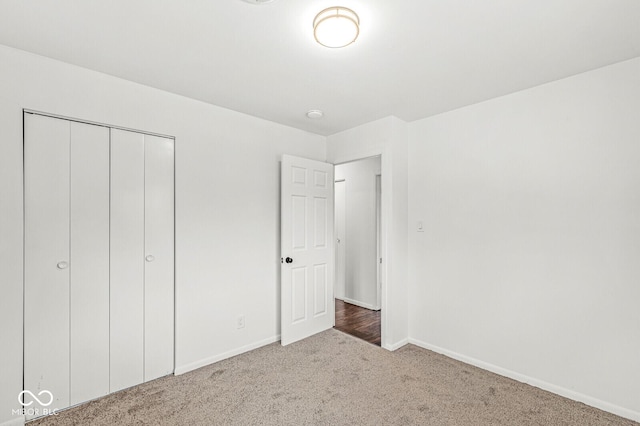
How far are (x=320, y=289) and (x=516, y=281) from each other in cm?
198

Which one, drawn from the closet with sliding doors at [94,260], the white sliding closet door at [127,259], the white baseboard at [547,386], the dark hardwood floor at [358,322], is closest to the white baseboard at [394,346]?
the dark hardwood floor at [358,322]

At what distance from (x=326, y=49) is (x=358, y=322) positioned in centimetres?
323

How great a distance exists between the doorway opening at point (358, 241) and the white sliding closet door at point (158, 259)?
2160 millimetres

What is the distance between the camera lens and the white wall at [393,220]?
10.2 ft

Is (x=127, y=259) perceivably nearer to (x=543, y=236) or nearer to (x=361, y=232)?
(x=361, y=232)

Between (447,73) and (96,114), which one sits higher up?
(447,73)

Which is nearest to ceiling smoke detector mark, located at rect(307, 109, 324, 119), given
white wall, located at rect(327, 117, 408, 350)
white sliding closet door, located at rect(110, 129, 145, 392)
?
white wall, located at rect(327, 117, 408, 350)

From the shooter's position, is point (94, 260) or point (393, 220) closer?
point (94, 260)

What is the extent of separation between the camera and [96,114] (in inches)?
88.1

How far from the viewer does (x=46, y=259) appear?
80.4 inches

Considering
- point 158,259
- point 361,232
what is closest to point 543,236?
point 361,232

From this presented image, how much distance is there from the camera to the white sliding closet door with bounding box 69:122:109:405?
2146 mm

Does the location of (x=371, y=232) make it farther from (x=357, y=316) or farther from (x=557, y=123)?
(x=557, y=123)

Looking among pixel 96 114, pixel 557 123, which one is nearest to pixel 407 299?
pixel 557 123
